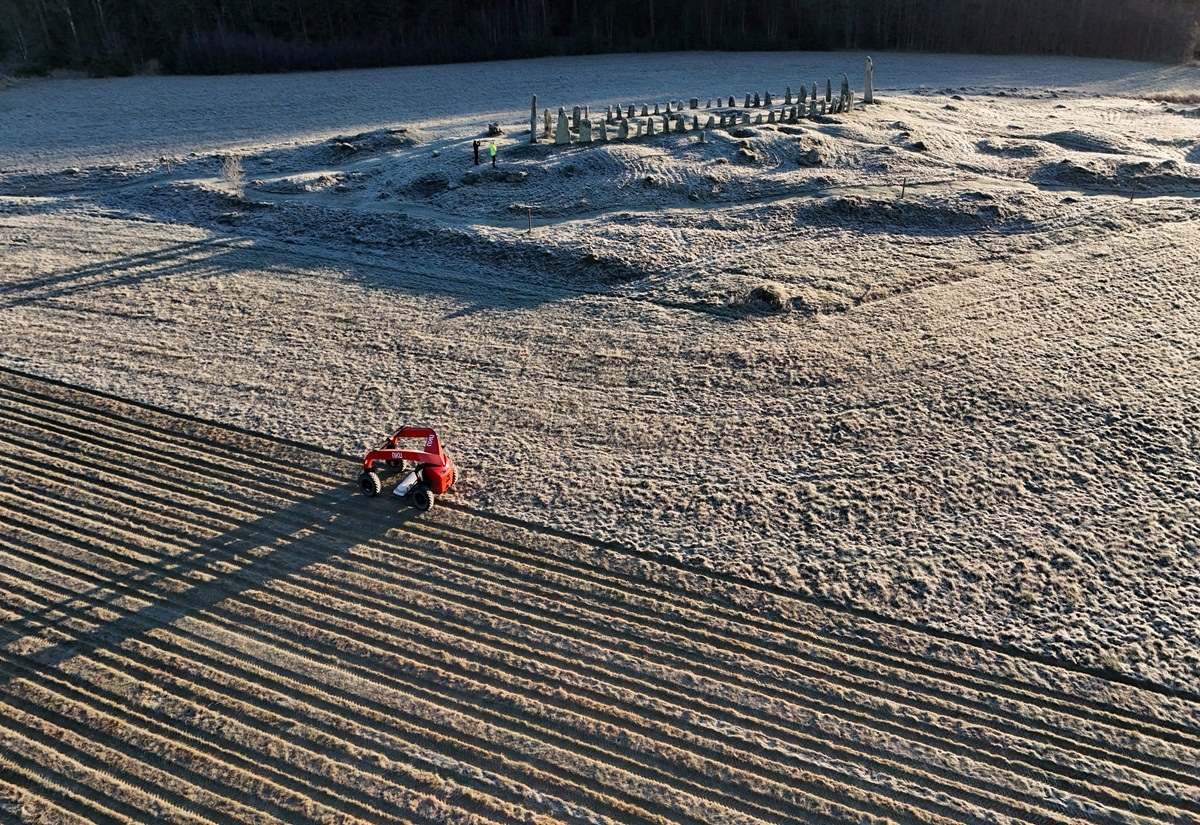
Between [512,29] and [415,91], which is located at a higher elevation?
[512,29]

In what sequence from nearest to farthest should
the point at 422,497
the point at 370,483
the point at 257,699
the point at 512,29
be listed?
1. the point at 257,699
2. the point at 422,497
3. the point at 370,483
4. the point at 512,29

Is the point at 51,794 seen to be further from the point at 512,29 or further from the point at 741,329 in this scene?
the point at 512,29

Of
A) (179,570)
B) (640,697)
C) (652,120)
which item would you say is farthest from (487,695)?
(652,120)

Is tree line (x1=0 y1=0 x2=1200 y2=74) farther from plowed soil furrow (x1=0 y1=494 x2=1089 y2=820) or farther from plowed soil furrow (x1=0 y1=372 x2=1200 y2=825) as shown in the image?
plowed soil furrow (x1=0 y1=494 x2=1089 y2=820)

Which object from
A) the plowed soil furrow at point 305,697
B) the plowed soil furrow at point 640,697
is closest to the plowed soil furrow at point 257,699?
the plowed soil furrow at point 305,697

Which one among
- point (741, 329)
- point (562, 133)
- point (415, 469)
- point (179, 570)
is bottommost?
point (179, 570)

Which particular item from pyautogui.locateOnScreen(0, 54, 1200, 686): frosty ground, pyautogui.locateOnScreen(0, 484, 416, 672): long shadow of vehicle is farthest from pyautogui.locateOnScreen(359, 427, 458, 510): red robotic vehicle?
pyautogui.locateOnScreen(0, 54, 1200, 686): frosty ground

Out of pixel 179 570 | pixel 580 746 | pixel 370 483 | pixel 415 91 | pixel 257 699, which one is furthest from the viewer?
pixel 415 91
